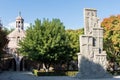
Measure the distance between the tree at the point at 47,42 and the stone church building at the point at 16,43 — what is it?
72.4 feet

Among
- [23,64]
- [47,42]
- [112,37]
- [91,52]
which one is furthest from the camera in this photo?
[23,64]

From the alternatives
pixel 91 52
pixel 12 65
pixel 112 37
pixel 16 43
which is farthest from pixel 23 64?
pixel 91 52

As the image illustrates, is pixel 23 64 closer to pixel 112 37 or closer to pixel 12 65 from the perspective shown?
pixel 12 65

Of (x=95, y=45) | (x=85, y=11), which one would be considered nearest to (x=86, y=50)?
(x=95, y=45)

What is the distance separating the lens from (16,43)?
74.6m

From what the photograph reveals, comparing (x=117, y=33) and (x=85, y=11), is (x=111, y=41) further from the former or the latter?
(x=85, y=11)

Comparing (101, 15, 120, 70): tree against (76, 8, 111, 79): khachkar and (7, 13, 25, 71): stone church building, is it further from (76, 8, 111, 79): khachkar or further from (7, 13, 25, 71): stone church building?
(7, 13, 25, 71): stone church building

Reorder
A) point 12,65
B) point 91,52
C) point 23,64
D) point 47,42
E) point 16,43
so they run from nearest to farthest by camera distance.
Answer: point 91,52 → point 47,42 → point 23,64 → point 12,65 → point 16,43

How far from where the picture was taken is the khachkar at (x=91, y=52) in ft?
124

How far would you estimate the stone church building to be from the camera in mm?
71375

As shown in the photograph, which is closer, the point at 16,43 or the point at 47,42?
the point at 47,42

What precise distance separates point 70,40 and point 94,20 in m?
12.1

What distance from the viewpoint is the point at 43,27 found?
160 ft

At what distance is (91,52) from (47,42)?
10.1 meters
